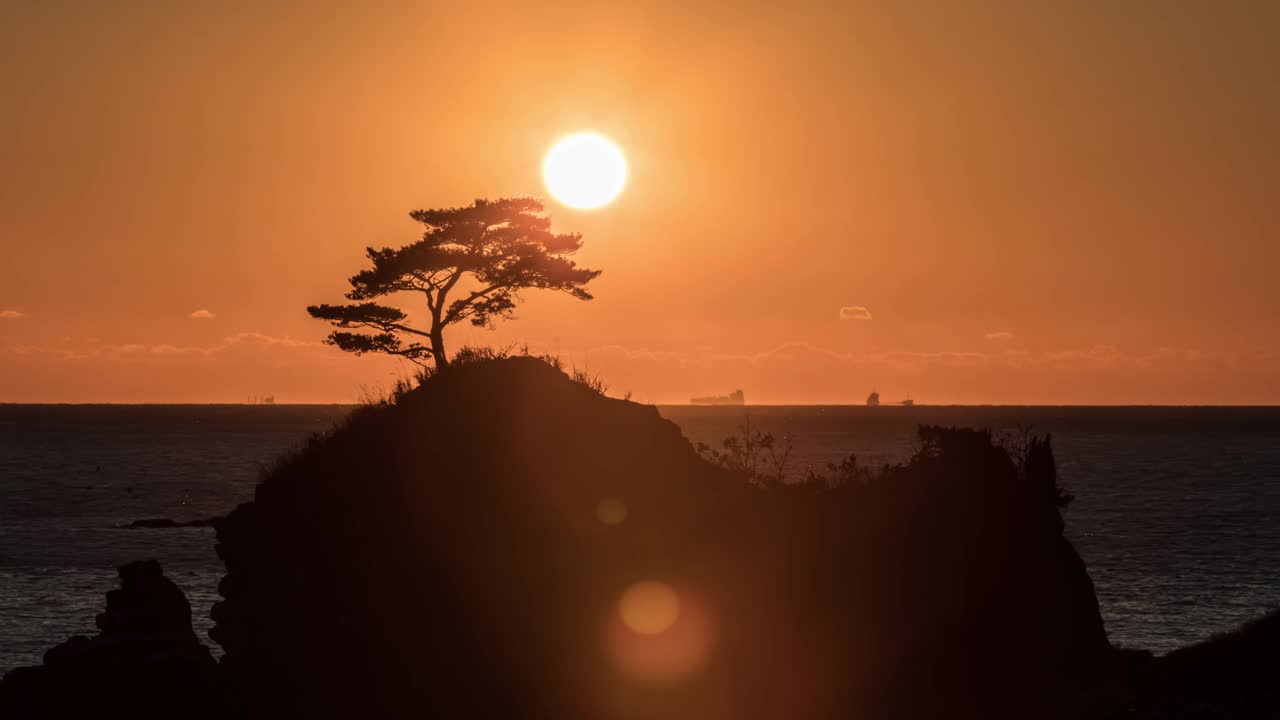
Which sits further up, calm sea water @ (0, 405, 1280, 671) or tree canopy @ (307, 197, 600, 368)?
tree canopy @ (307, 197, 600, 368)

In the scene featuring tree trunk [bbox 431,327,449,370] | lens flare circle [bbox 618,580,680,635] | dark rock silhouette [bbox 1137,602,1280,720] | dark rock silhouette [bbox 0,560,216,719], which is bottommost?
dark rock silhouette [bbox 1137,602,1280,720]

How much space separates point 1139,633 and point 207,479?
129 m

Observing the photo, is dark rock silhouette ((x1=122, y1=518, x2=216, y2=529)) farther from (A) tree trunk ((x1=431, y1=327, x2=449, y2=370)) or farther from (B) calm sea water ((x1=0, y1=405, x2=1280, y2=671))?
(A) tree trunk ((x1=431, y1=327, x2=449, y2=370))

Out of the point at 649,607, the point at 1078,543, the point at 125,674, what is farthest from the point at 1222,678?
the point at 1078,543

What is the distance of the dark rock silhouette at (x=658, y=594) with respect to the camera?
29.7 m

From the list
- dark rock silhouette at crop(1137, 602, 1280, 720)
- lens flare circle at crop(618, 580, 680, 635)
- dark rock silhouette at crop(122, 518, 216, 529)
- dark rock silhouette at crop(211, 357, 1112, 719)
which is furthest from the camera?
dark rock silhouette at crop(122, 518, 216, 529)

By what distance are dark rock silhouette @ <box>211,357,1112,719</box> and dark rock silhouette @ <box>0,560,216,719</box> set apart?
4.77 ft

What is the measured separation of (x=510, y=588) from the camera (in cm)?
3106

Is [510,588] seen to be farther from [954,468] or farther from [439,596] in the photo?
[954,468]

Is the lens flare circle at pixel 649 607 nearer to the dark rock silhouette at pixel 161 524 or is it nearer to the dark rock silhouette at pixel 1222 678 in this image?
the dark rock silhouette at pixel 1222 678

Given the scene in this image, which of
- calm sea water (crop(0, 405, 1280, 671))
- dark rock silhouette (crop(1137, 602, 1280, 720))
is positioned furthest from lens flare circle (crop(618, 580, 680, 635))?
dark rock silhouette (crop(1137, 602, 1280, 720))

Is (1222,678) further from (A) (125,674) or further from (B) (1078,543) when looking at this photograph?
(B) (1078,543)

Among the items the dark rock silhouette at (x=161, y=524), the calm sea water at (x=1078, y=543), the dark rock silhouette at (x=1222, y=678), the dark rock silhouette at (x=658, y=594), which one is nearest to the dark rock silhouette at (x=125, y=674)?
the dark rock silhouette at (x=658, y=594)

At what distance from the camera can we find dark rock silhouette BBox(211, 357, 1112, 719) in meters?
29.7
